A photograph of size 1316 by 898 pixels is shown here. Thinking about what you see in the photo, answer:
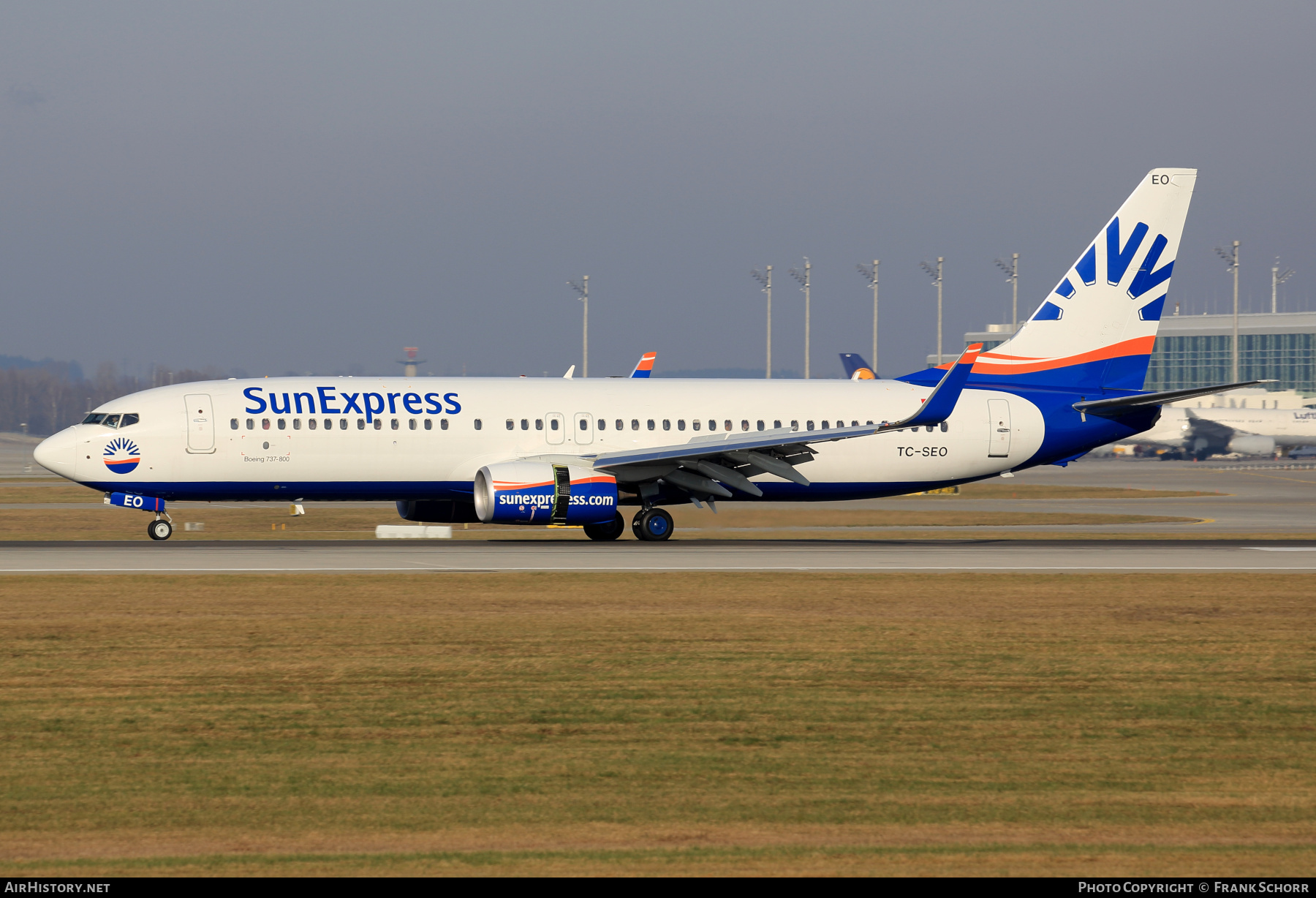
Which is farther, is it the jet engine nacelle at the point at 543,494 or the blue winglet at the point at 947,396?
the blue winglet at the point at 947,396

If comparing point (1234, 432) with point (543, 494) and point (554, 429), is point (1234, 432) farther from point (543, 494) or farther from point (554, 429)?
point (543, 494)

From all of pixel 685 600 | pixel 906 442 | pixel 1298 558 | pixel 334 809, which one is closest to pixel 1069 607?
pixel 685 600

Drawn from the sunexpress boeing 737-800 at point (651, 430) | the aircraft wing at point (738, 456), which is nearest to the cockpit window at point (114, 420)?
the sunexpress boeing 737-800 at point (651, 430)

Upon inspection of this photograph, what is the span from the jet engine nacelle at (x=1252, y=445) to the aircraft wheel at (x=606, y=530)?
338 ft

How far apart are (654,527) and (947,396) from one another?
816 cm

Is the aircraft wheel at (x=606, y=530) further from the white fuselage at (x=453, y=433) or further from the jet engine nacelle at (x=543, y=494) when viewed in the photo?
the jet engine nacelle at (x=543, y=494)

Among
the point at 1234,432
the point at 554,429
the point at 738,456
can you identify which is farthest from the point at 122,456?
the point at 1234,432

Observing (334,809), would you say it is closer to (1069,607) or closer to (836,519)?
(1069,607)

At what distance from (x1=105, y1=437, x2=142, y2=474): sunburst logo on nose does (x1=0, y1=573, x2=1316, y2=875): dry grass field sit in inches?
485

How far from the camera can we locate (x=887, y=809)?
414 inches

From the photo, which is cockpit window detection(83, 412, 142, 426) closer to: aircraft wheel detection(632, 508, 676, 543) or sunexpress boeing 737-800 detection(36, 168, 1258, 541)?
sunexpress boeing 737-800 detection(36, 168, 1258, 541)

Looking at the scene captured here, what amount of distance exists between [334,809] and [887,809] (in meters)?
4.27

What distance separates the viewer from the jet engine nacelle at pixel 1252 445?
123m

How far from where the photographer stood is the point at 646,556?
29.4m
